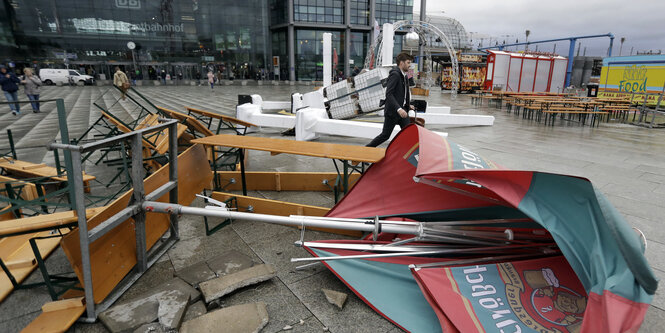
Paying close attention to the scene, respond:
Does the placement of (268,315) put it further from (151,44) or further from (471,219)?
(151,44)

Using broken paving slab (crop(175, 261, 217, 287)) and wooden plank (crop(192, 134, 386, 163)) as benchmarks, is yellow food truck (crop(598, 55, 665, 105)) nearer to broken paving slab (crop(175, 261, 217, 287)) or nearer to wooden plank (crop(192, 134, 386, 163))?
wooden plank (crop(192, 134, 386, 163))

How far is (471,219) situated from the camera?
9.32 feet

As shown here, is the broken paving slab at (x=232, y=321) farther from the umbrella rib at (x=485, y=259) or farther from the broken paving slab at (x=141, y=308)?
the umbrella rib at (x=485, y=259)

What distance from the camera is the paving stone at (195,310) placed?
244 cm

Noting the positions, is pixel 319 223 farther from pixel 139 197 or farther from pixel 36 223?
pixel 36 223

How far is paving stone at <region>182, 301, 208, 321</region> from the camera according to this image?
244 cm

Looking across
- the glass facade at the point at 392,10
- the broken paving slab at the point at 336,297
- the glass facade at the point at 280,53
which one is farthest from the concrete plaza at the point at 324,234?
the glass facade at the point at 392,10

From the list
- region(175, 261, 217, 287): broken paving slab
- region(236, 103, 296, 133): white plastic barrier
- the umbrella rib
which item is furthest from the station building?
the umbrella rib

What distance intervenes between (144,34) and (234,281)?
1668 inches

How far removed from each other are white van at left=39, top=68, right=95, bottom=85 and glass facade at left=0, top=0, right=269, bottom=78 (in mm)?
2864

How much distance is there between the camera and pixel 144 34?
1467 inches

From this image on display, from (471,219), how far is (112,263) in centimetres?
292

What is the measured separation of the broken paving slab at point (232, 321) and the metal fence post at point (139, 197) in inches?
39.0

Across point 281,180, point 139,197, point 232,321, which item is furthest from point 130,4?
point 232,321
